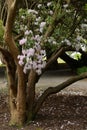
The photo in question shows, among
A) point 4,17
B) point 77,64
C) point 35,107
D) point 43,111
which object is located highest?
point 4,17

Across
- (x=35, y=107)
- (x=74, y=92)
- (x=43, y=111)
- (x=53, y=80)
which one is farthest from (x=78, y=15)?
(x=53, y=80)

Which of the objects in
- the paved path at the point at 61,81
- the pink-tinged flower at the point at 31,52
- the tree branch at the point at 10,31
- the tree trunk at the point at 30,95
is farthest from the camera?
the paved path at the point at 61,81

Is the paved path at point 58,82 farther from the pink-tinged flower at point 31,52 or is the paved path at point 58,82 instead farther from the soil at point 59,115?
the pink-tinged flower at point 31,52

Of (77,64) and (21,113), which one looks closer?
(21,113)

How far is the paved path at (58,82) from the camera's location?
12.1 m

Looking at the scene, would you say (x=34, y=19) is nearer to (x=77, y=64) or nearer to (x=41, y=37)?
(x=41, y=37)

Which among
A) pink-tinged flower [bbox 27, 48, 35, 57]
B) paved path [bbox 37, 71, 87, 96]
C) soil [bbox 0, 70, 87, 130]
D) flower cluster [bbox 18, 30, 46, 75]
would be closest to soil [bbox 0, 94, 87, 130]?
soil [bbox 0, 70, 87, 130]

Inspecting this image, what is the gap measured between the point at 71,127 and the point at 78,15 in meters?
1.92

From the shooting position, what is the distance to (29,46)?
5.93m

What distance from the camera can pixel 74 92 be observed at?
11781mm

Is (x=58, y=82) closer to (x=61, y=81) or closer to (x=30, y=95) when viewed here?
(x=61, y=81)

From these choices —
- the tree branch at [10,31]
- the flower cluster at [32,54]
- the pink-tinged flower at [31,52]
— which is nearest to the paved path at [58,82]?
the tree branch at [10,31]

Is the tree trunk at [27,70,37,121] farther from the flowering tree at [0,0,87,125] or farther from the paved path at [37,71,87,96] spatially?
the paved path at [37,71,87,96]

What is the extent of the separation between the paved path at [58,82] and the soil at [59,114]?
120cm
